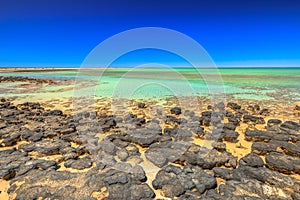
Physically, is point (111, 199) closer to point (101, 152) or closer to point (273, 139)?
point (101, 152)

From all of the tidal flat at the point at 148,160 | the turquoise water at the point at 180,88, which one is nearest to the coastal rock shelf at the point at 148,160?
the tidal flat at the point at 148,160

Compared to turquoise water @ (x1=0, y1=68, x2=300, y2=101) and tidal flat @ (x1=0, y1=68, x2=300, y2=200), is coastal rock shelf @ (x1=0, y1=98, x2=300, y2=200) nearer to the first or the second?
tidal flat @ (x1=0, y1=68, x2=300, y2=200)

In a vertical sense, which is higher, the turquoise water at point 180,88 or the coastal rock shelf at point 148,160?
the turquoise water at point 180,88

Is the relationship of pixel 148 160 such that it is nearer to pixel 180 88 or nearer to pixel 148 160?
pixel 148 160

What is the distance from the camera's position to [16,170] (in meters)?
4.19

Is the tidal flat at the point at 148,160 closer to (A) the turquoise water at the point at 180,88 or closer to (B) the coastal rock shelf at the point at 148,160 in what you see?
(B) the coastal rock shelf at the point at 148,160

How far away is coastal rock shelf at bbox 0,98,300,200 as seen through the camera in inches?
138

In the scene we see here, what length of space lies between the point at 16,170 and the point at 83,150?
1510 mm

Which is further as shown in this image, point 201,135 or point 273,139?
point 201,135

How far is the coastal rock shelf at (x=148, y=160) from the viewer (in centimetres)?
351

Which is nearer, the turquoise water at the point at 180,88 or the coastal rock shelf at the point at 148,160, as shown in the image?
the coastal rock shelf at the point at 148,160

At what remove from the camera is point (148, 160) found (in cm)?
477

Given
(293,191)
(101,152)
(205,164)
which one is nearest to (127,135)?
(101,152)

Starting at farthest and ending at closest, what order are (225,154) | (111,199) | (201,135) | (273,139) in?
(201,135) < (273,139) < (225,154) < (111,199)
